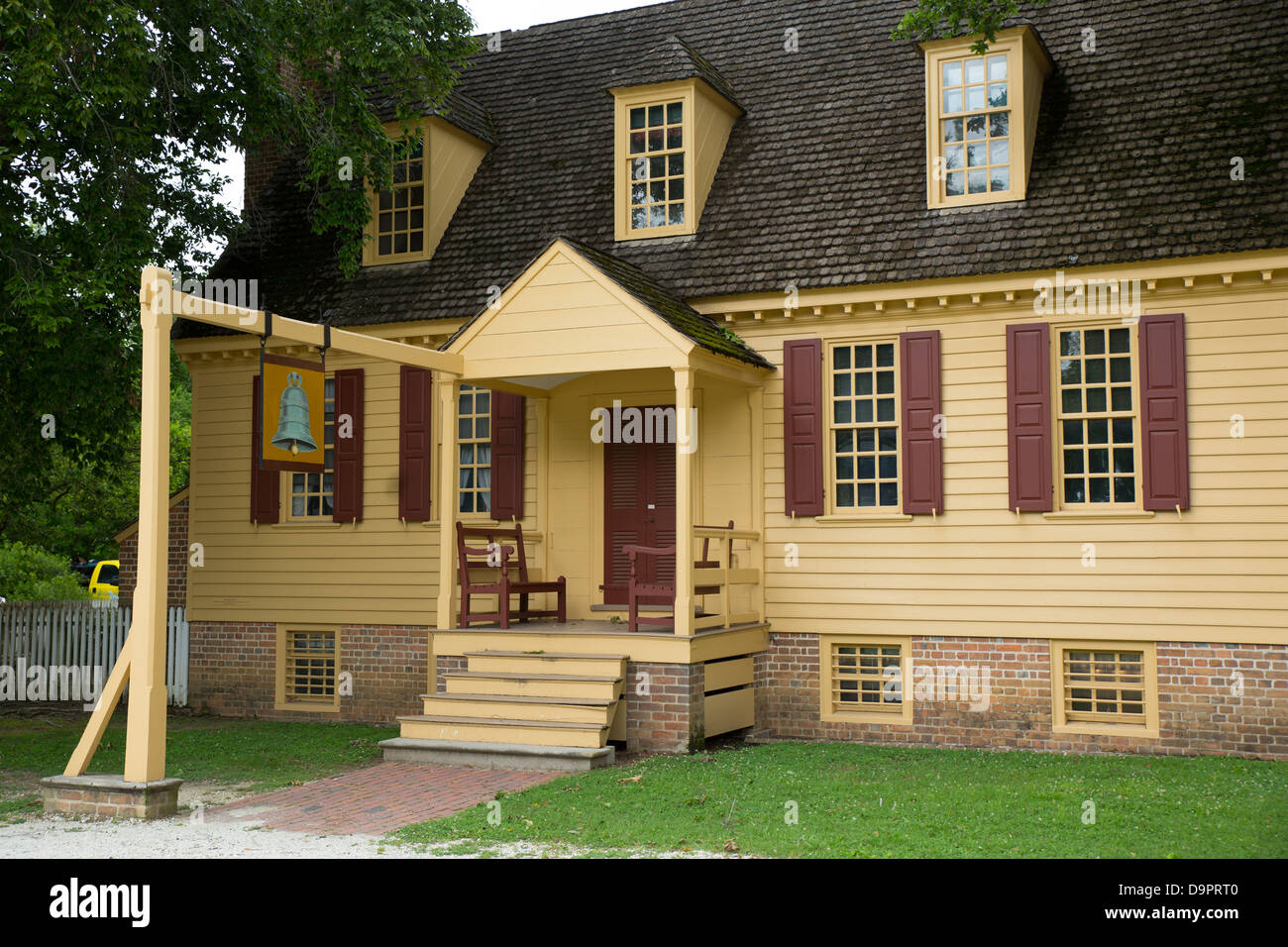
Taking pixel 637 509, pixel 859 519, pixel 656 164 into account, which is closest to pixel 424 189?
pixel 656 164

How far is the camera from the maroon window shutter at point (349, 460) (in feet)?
49.5

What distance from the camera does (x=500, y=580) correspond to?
1266 cm

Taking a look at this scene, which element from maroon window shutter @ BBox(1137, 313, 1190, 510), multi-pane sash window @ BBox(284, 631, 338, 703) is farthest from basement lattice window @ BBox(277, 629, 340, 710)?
maroon window shutter @ BBox(1137, 313, 1190, 510)

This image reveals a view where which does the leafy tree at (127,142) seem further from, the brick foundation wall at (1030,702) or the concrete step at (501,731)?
the brick foundation wall at (1030,702)

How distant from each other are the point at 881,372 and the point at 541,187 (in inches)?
207

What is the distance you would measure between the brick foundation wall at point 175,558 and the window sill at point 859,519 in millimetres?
8579

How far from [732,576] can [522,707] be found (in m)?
2.66

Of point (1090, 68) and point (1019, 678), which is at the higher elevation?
point (1090, 68)

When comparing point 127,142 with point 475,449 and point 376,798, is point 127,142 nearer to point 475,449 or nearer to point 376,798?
point 475,449

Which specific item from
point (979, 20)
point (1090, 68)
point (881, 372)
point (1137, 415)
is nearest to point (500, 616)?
point (881, 372)

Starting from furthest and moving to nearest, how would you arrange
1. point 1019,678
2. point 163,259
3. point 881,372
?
point 163,259 → point 881,372 → point 1019,678

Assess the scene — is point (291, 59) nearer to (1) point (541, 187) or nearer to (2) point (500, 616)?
(1) point (541, 187)

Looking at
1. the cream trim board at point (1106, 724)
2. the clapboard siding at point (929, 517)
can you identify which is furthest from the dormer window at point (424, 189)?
the cream trim board at point (1106, 724)

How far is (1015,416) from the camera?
12.1m
